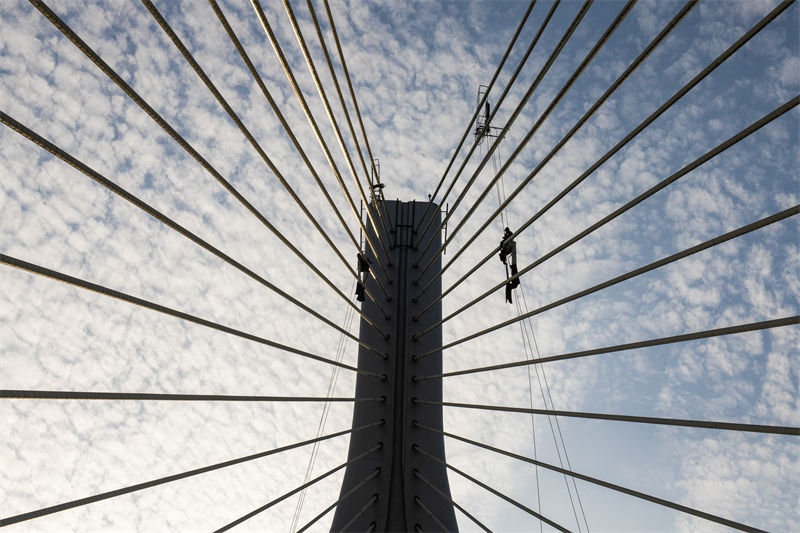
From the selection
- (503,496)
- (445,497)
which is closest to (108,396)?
(503,496)

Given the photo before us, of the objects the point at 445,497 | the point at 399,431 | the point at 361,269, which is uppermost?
the point at 361,269

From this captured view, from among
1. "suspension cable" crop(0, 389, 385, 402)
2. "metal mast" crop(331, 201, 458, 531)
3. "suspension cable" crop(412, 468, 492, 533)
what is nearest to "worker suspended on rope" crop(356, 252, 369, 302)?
"metal mast" crop(331, 201, 458, 531)

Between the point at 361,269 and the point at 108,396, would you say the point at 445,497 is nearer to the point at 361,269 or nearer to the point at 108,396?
the point at 361,269

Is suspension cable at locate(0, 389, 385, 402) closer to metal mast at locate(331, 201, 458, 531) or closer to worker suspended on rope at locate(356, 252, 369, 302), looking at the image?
metal mast at locate(331, 201, 458, 531)

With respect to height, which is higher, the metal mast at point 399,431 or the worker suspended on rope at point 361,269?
the worker suspended on rope at point 361,269

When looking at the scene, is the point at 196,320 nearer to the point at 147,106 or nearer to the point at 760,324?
the point at 147,106

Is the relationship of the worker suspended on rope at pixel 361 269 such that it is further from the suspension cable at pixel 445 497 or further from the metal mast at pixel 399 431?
the suspension cable at pixel 445 497

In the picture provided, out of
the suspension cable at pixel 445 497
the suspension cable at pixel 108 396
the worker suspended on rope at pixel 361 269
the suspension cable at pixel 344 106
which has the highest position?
the suspension cable at pixel 344 106

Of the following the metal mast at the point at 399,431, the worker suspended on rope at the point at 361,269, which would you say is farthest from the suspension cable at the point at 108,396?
the worker suspended on rope at the point at 361,269

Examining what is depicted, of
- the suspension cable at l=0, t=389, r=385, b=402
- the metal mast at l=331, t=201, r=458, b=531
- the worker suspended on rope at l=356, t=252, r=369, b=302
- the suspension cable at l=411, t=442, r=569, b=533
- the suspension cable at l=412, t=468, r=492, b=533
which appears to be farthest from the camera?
the worker suspended on rope at l=356, t=252, r=369, b=302

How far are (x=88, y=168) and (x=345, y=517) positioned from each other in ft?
6.08

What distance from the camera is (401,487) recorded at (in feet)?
7.34

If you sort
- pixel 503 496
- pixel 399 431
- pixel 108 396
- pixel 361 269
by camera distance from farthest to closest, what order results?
pixel 361 269 < pixel 399 431 < pixel 503 496 < pixel 108 396

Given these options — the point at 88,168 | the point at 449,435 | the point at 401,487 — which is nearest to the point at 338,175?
the point at 88,168
